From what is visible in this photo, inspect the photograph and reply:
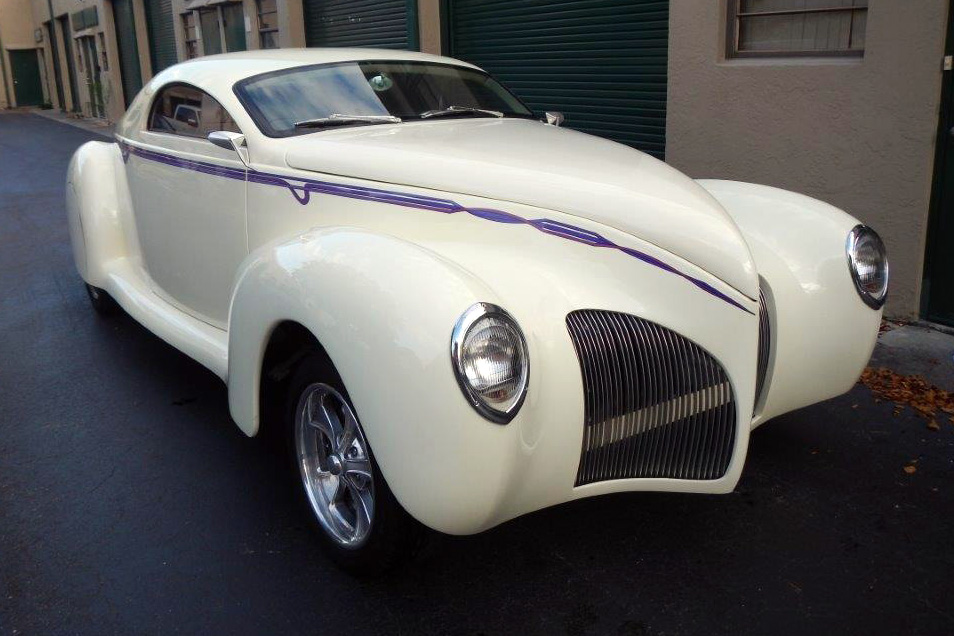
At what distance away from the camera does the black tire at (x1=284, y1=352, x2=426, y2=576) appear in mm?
2658

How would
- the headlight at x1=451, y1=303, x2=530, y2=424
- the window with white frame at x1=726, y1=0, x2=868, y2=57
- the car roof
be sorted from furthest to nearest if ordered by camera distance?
the window with white frame at x1=726, y1=0, x2=868, y2=57 → the car roof → the headlight at x1=451, y1=303, x2=530, y2=424

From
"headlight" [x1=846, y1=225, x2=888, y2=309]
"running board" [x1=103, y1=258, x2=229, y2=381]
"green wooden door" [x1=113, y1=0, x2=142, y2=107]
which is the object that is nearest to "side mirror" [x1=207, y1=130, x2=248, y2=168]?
"running board" [x1=103, y1=258, x2=229, y2=381]

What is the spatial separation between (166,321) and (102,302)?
183 centimetres

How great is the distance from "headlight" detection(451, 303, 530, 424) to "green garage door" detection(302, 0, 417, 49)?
26.9 ft

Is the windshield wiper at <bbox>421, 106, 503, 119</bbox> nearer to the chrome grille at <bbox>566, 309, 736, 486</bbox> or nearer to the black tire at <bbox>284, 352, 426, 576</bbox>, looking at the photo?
the black tire at <bbox>284, 352, 426, 576</bbox>

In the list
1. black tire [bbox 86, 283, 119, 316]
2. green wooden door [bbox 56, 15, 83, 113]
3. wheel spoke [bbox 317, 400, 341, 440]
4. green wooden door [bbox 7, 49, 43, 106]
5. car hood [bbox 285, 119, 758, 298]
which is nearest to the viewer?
car hood [bbox 285, 119, 758, 298]

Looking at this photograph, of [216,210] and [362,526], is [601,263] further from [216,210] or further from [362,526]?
[216,210]

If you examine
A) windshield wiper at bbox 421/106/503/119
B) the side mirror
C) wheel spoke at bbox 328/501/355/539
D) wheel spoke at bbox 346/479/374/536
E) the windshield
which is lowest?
wheel spoke at bbox 328/501/355/539

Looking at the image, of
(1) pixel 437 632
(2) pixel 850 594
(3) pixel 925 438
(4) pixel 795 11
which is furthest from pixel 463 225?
(4) pixel 795 11

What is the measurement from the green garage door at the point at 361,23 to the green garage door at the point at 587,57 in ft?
4.60

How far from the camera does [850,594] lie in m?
2.74

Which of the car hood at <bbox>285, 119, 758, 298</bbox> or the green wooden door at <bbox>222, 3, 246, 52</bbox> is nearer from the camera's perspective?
the car hood at <bbox>285, 119, 758, 298</bbox>

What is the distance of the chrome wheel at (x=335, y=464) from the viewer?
2818 millimetres

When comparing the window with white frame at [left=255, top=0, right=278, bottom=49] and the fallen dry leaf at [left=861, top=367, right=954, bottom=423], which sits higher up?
the window with white frame at [left=255, top=0, right=278, bottom=49]
